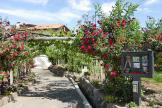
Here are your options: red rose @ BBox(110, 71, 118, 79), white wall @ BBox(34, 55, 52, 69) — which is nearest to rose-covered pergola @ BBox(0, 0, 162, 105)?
red rose @ BBox(110, 71, 118, 79)

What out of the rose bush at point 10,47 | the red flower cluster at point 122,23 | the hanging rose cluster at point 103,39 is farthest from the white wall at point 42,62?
the red flower cluster at point 122,23

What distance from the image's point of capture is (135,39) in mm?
13375

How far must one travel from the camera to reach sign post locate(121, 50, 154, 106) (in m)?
10.4

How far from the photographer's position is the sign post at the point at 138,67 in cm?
1041

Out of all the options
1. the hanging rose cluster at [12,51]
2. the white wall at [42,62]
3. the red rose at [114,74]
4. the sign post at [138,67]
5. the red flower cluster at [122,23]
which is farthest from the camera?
the white wall at [42,62]

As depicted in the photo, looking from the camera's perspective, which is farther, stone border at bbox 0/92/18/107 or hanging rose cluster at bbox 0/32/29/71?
hanging rose cluster at bbox 0/32/29/71

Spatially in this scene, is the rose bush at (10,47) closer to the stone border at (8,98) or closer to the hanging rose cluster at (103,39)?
the stone border at (8,98)

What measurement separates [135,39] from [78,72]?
18.5 meters

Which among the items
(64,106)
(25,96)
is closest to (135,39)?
(64,106)

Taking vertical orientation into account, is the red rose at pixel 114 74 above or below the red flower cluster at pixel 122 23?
below

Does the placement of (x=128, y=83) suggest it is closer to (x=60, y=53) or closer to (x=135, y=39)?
(x=135, y=39)

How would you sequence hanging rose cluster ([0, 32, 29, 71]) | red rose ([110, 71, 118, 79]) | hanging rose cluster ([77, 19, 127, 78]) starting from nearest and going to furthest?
red rose ([110, 71, 118, 79]), hanging rose cluster ([77, 19, 127, 78]), hanging rose cluster ([0, 32, 29, 71])

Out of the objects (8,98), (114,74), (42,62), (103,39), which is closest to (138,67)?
(114,74)

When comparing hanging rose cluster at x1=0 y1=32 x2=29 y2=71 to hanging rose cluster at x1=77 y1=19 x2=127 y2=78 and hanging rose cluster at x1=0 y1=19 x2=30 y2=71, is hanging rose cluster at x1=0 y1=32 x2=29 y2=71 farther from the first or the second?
hanging rose cluster at x1=77 y1=19 x2=127 y2=78
